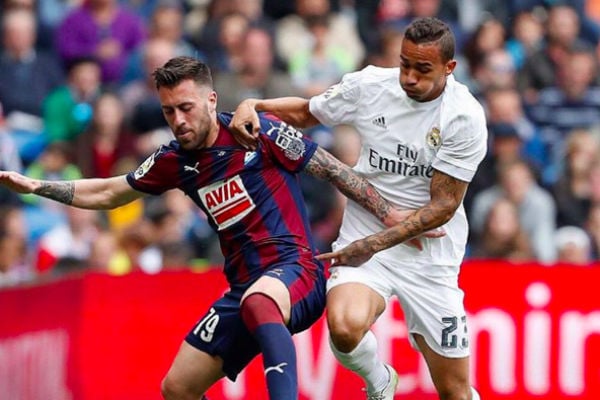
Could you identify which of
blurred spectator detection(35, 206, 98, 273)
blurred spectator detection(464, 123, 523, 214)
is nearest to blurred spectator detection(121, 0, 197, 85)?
blurred spectator detection(35, 206, 98, 273)

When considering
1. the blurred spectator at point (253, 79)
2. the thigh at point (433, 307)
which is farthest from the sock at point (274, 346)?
the blurred spectator at point (253, 79)

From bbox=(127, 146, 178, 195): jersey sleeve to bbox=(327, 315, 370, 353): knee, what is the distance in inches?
45.1

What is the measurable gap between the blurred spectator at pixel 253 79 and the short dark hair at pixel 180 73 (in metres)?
5.27

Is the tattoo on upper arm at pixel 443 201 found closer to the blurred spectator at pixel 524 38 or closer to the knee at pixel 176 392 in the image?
the knee at pixel 176 392

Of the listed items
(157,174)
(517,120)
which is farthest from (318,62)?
(157,174)

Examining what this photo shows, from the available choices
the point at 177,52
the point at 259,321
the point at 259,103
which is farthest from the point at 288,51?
the point at 259,321

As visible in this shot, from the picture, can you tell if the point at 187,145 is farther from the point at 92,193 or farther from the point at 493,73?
the point at 493,73

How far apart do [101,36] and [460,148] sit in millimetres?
6801

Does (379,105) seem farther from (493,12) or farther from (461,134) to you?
(493,12)

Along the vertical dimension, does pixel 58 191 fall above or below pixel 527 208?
above

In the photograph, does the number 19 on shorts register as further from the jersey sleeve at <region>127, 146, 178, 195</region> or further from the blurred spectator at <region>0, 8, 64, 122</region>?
the blurred spectator at <region>0, 8, 64, 122</region>

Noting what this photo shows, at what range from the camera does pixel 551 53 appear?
15.0 meters

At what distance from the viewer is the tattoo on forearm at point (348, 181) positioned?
8.43 metres

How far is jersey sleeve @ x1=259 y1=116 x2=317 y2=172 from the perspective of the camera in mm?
8297
